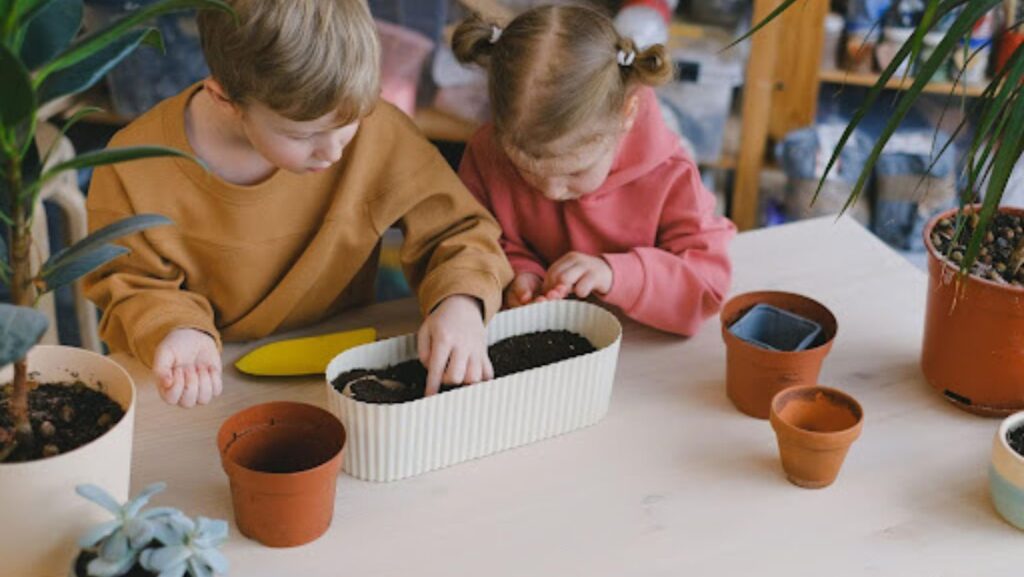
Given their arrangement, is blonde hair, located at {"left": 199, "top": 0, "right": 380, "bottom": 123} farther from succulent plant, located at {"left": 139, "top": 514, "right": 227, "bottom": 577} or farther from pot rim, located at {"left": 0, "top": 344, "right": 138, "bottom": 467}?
succulent plant, located at {"left": 139, "top": 514, "right": 227, "bottom": 577}

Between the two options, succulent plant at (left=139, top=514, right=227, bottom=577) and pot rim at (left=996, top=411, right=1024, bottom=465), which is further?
pot rim at (left=996, top=411, right=1024, bottom=465)

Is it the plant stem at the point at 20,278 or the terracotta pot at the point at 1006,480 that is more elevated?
the plant stem at the point at 20,278

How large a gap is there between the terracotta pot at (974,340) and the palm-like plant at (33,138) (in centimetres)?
76

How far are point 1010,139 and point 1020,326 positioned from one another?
26cm

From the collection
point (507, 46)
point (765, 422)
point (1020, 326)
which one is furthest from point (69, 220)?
point (1020, 326)

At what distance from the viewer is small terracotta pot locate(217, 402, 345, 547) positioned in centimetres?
94

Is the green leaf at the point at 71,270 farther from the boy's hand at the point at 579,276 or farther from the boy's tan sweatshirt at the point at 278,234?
the boy's hand at the point at 579,276

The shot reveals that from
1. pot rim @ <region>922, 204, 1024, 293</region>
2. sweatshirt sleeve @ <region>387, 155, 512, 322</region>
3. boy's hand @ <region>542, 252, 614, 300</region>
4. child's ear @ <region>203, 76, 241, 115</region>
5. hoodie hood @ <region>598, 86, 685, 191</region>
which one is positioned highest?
child's ear @ <region>203, 76, 241, 115</region>

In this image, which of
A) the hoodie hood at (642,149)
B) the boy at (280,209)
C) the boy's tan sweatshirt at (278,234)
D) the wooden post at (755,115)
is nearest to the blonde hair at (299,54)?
the boy at (280,209)

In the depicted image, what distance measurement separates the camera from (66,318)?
8.15ft

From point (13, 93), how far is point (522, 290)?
67cm

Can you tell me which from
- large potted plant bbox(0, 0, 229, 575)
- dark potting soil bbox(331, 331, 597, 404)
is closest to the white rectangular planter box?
dark potting soil bbox(331, 331, 597, 404)

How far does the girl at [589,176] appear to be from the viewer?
1.21 metres

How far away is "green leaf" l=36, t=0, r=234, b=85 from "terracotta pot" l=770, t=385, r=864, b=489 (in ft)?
2.04
